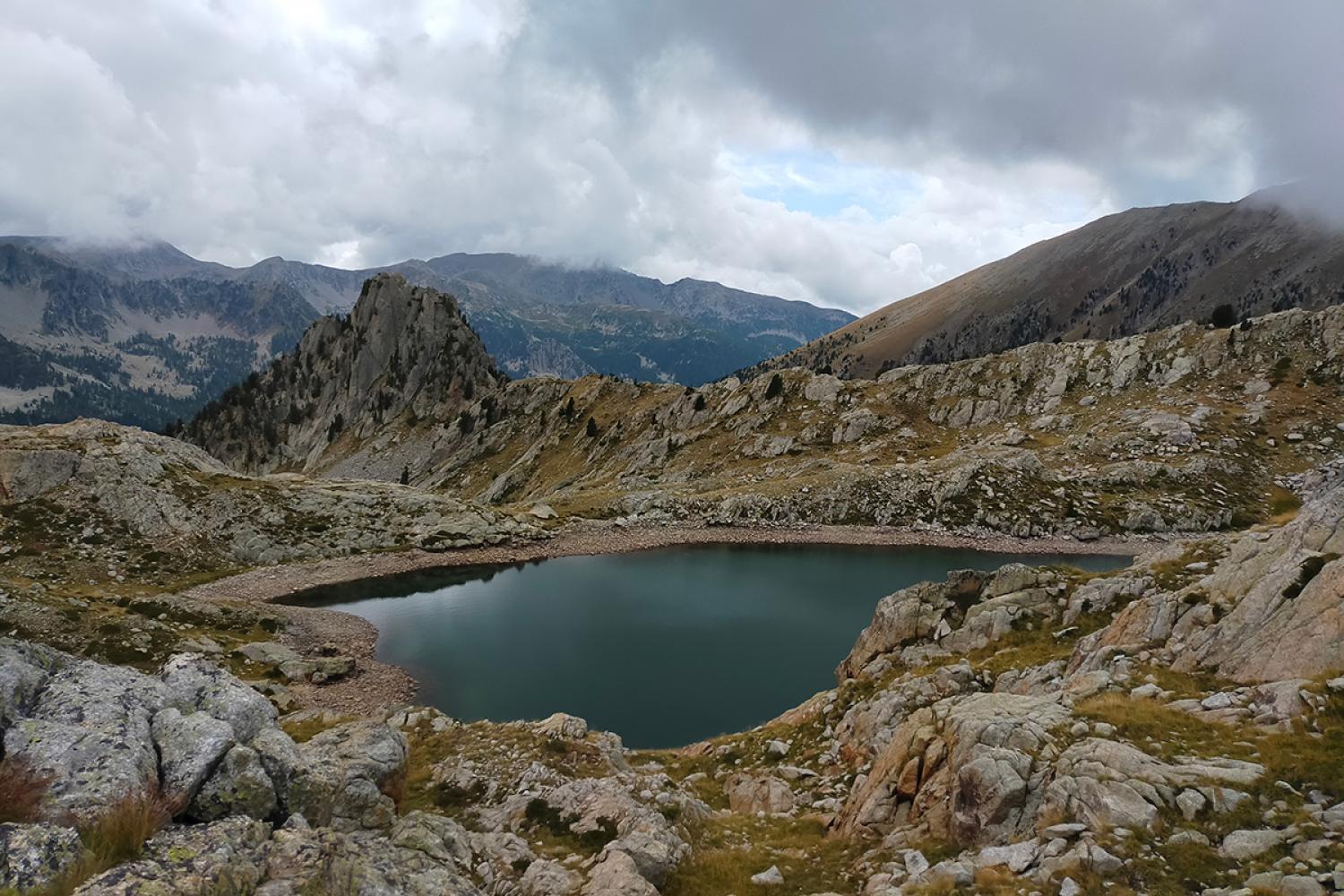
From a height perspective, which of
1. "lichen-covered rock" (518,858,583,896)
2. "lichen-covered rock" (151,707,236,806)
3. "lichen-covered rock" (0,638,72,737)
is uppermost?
"lichen-covered rock" (0,638,72,737)

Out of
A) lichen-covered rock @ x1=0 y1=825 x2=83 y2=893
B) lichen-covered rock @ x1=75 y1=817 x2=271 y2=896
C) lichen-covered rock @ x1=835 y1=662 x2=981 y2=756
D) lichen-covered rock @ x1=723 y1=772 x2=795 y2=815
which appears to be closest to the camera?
lichen-covered rock @ x1=0 y1=825 x2=83 y2=893

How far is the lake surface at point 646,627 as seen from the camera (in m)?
40.4

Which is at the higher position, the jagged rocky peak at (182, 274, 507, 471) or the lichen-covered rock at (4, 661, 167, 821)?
the jagged rocky peak at (182, 274, 507, 471)

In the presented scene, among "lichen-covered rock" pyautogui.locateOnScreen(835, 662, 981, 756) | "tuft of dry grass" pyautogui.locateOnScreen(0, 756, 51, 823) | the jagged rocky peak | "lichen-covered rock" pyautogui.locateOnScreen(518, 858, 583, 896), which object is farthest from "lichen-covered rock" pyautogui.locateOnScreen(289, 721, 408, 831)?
the jagged rocky peak

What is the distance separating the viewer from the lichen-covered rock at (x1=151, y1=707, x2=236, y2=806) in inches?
496

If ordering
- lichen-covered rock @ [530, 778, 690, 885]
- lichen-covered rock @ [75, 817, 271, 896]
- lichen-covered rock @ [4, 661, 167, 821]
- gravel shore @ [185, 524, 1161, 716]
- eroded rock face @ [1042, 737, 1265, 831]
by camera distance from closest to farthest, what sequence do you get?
lichen-covered rock @ [75, 817, 271, 896] → lichen-covered rock @ [4, 661, 167, 821] → eroded rock face @ [1042, 737, 1265, 831] → lichen-covered rock @ [530, 778, 690, 885] → gravel shore @ [185, 524, 1161, 716]

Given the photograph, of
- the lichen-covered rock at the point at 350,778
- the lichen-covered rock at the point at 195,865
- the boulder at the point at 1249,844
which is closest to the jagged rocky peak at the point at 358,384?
the lichen-covered rock at the point at 350,778

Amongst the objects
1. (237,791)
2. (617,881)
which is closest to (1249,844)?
(617,881)

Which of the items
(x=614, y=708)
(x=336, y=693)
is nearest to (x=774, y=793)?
(x=614, y=708)

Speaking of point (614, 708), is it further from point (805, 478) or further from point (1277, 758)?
point (805, 478)

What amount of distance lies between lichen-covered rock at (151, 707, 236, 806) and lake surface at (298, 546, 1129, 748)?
2518cm

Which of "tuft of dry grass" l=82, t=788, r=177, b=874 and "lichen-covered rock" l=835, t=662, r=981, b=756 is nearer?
"tuft of dry grass" l=82, t=788, r=177, b=874

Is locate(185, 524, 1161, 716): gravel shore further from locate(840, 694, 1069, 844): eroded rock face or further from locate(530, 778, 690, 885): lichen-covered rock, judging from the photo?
locate(840, 694, 1069, 844): eroded rock face

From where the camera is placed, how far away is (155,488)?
6594 centimetres
